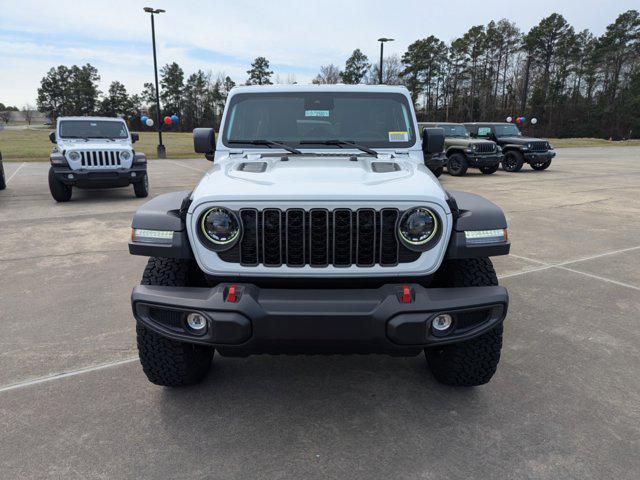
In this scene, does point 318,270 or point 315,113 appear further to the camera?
point 315,113

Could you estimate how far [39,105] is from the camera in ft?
294

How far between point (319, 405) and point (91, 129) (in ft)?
33.1

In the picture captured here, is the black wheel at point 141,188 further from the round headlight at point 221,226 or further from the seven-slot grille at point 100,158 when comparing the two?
the round headlight at point 221,226

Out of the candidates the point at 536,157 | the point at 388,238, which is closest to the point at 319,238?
the point at 388,238

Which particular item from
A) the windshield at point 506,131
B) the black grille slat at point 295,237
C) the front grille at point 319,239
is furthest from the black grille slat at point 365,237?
the windshield at point 506,131

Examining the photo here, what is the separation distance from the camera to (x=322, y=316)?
2238mm

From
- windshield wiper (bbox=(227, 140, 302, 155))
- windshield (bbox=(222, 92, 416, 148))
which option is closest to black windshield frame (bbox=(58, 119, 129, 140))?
windshield (bbox=(222, 92, 416, 148))

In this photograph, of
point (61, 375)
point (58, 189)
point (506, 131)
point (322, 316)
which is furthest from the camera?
point (506, 131)

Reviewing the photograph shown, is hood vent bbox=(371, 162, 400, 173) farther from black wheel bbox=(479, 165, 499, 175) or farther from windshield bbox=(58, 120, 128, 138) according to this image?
black wheel bbox=(479, 165, 499, 175)

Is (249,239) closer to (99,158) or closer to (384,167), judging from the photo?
(384,167)

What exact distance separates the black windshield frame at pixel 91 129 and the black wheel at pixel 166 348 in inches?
363

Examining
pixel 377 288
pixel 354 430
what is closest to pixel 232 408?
pixel 354 430

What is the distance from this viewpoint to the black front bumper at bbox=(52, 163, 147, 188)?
31.4 feet

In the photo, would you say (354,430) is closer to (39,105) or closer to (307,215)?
(307,215)
